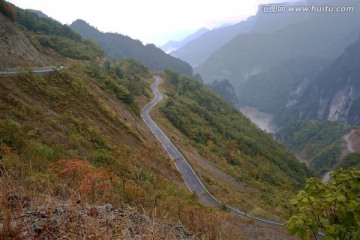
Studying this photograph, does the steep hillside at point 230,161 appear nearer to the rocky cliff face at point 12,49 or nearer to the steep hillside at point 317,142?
the rocky cliff face at point 12,49

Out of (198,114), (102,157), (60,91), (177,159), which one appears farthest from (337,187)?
(198,114)

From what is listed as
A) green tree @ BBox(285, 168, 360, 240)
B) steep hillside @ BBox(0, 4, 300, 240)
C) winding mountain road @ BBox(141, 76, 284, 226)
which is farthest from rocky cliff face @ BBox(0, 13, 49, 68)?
green tree @ BBox(285, 168, 360, 240)

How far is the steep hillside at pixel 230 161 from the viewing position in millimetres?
33969

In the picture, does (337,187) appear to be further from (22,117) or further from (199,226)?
(22,117)

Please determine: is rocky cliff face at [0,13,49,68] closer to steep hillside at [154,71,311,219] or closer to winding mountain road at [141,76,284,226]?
winding mountain road at [141,76,284,226]

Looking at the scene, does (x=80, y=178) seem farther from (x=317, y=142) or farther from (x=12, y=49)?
(x=317, y=142)

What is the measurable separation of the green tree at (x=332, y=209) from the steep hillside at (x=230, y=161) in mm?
23524

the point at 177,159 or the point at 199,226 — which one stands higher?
the point at 199,226

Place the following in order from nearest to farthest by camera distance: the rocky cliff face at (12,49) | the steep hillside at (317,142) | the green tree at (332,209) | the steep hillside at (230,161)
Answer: the green tree at (332,209), the rocky cliff face at (12,49), the steep hillside at (230,161), the steep hillside at (317,142)

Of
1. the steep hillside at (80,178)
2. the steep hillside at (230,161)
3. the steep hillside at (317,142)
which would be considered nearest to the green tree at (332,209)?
the steep hillside at (80,178)

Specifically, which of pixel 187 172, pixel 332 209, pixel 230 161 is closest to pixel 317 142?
pixel 230 161

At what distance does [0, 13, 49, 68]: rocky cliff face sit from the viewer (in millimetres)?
30628

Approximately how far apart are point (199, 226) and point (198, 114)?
203ft

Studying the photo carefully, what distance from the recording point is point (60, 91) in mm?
27250
